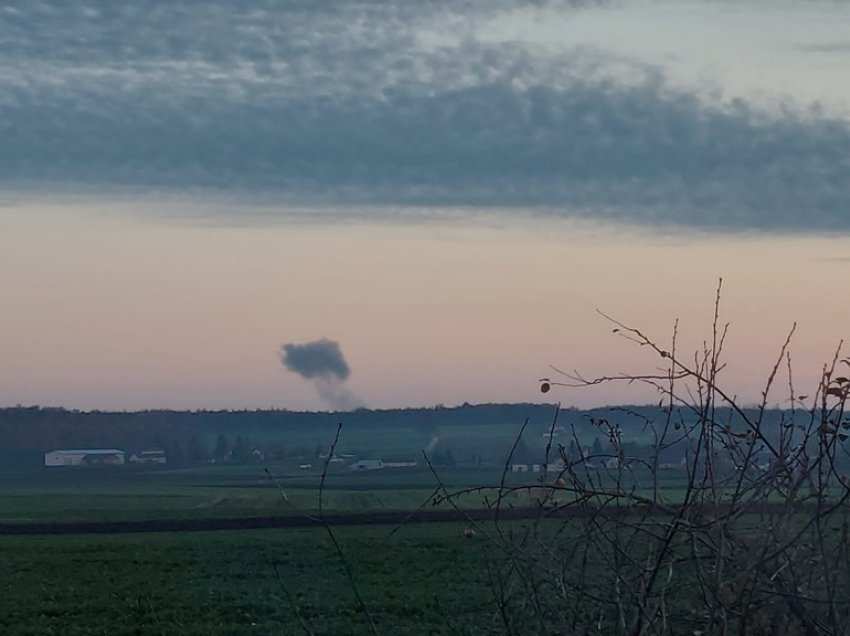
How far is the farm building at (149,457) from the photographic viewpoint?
4077 inches

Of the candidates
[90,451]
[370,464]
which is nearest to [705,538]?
[370,464]

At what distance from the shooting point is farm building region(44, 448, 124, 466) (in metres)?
Result: 106

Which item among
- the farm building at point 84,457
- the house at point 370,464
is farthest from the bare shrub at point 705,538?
the farm building at point 84,457

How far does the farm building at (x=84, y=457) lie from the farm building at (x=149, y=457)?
1017 millimetres

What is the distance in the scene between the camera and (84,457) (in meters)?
107

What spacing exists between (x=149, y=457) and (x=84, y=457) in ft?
20.9

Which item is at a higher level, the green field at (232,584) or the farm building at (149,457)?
the farm building at (149,457)

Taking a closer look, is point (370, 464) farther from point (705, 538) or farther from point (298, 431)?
point (705, 538)

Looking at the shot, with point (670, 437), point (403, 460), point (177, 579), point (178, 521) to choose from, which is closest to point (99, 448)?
point (403, 460)

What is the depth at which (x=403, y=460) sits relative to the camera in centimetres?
6869

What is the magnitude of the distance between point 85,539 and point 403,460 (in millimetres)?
34585

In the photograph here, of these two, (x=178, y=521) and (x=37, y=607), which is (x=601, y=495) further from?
(x=178, y=521)

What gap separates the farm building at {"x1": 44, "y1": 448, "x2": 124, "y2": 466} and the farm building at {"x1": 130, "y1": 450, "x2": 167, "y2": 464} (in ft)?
3.34

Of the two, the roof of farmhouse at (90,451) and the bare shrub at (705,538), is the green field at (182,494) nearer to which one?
the roof of farmhouse at (90,451)
